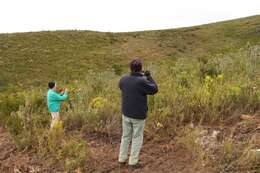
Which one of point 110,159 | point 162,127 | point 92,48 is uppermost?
point 92,48

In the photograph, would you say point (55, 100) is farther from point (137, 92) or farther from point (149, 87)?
point (149, 87)

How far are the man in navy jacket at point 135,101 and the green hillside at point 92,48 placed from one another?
16196mm

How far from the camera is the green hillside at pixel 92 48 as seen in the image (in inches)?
930

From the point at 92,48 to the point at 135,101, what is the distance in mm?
26462

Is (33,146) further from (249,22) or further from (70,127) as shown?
(249,22)

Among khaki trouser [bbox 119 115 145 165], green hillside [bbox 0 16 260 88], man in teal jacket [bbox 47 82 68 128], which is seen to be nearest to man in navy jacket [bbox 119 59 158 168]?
khaki trouser [bbox 119 115 145 165]

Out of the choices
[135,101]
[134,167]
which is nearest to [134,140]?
[134,167]

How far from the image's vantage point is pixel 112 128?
5867 millimetres

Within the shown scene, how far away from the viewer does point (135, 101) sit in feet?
15.4

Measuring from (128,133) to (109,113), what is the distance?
4.06ft

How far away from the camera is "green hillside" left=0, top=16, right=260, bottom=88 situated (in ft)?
77.5

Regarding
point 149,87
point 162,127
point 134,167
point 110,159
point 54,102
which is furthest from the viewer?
point 54,102

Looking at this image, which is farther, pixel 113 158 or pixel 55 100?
pixel 55 100

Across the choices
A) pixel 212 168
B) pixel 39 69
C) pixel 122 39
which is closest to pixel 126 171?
pixel 212 168
